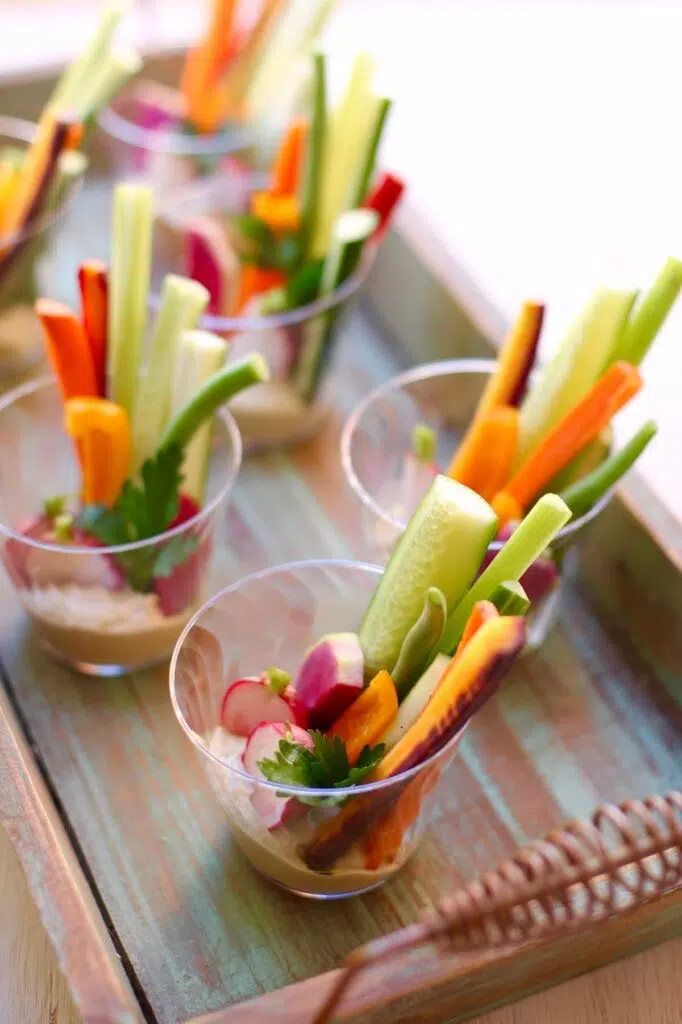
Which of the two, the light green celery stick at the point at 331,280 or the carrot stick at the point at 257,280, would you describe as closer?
the light green celery stick at the point at 331,280

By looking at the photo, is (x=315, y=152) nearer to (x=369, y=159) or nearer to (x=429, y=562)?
(x=369, y=159)

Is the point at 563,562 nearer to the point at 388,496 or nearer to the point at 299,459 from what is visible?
the point at 388,496

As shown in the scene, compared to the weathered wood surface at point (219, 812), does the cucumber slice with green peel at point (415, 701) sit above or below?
above

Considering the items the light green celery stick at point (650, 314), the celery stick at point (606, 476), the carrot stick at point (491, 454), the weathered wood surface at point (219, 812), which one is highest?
the light green celery stick at point (650, 314)

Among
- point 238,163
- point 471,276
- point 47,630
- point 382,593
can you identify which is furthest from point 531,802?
point 238,163

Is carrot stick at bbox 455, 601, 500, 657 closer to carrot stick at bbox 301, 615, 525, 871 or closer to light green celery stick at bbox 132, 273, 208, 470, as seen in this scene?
carrot stick at bbox 301, 615, 525, 871

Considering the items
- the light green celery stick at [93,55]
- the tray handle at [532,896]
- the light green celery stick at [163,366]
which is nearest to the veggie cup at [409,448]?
the light green celery stick at [163,366]

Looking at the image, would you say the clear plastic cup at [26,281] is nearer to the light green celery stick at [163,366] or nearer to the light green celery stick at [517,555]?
the light green celery stick at [163,366]

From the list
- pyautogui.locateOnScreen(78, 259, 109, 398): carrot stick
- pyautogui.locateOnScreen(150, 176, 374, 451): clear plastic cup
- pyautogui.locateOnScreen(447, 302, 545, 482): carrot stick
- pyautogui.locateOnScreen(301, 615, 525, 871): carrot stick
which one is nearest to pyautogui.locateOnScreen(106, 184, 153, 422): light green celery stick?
pyautogui.locateOnScreen(78, 259, 109, 398): carrot stick

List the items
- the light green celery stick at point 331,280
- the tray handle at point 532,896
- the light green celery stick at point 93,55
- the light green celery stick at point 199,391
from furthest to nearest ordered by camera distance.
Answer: the light green celery stick at point 93,55 < the light green celery stick at point 331,280 < the light green celery stick at point 199,391 < the tray handle at point 532,896
